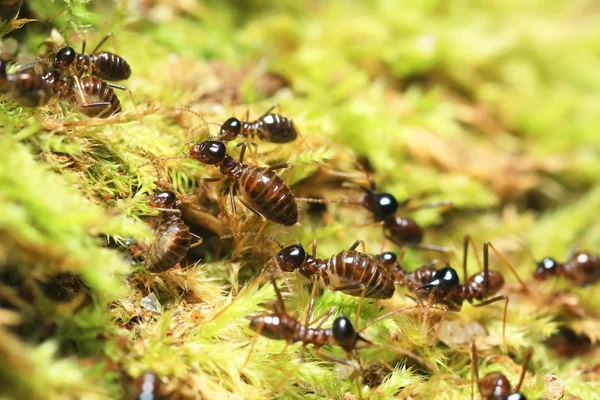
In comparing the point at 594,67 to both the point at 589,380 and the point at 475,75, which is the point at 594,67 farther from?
the point at 589,380

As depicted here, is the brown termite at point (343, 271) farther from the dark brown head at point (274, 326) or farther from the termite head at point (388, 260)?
the termite head at point (388, 260)

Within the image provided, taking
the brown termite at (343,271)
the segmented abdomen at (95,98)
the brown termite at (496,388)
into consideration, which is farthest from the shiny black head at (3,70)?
the brown termite at (496,388)

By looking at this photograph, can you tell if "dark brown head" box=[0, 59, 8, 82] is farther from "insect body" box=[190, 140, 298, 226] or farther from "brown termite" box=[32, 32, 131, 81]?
"insect body" box=[190, 140, 298, 226]

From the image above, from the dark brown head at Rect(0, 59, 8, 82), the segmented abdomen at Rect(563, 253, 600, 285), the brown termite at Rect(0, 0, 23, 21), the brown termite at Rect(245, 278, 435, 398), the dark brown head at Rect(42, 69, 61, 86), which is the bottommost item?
the segmented abdomen at Rect(563, 253, 600, 285)

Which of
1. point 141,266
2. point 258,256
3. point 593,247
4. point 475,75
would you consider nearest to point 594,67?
point 475,75

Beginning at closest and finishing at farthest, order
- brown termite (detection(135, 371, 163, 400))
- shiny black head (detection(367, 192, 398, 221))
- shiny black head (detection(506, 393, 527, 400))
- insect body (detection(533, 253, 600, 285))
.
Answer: brown termite (detection(135, 371, 163, 400))
shiny black head (detection(506, 393, 527, 400))
shiny black head (detection(367, 192, 398, 221))
insect body (detection(533, 253, 600, 285))

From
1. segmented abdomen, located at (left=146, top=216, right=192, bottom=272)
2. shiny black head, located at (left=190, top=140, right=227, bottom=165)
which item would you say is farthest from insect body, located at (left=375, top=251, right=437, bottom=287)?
segmented abdomen, located at (left=146, top=216, right=192, bottom=272)

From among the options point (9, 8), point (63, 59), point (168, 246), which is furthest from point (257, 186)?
point (9, 8)
